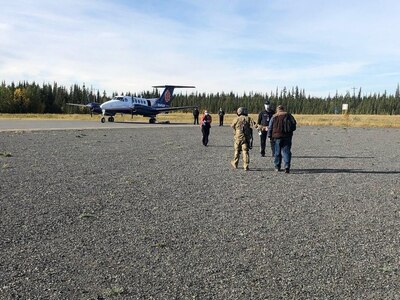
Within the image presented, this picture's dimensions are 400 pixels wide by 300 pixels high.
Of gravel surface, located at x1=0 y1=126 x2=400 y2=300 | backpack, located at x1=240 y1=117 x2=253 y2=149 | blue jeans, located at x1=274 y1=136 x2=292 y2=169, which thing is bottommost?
gravel surface, located at x1=0 y1=126 x2=400 y2=300

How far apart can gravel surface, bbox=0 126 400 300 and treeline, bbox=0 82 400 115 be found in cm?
→ 9871

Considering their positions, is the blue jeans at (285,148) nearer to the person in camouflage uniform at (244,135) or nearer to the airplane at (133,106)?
the person in camouflage uniform at (244,135)

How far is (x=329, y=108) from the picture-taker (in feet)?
500

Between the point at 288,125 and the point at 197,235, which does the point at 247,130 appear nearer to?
the point at 288,125

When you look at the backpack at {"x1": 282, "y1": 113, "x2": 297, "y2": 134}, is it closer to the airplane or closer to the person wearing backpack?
the person wearing backpack

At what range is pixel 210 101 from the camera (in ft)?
538

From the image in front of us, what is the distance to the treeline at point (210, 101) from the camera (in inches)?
4075

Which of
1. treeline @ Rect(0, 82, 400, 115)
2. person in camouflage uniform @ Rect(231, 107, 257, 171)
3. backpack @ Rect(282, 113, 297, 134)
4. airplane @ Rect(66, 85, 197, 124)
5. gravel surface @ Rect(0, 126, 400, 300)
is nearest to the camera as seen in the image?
gravel surface @ Rect(0, 126, 400, 300)

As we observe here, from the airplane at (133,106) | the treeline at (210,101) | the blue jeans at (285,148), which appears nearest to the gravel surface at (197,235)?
the blue jeans at (285,148)

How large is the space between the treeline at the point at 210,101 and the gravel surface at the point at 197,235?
324 ft

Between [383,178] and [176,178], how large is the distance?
5.52 metres

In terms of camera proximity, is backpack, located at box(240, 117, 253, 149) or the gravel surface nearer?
the gravel surface

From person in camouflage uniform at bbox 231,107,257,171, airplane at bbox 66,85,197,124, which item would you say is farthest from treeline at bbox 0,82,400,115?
person in camouflage uniform at bbox 231,107,257,171

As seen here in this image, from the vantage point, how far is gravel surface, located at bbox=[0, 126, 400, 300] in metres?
4.36
